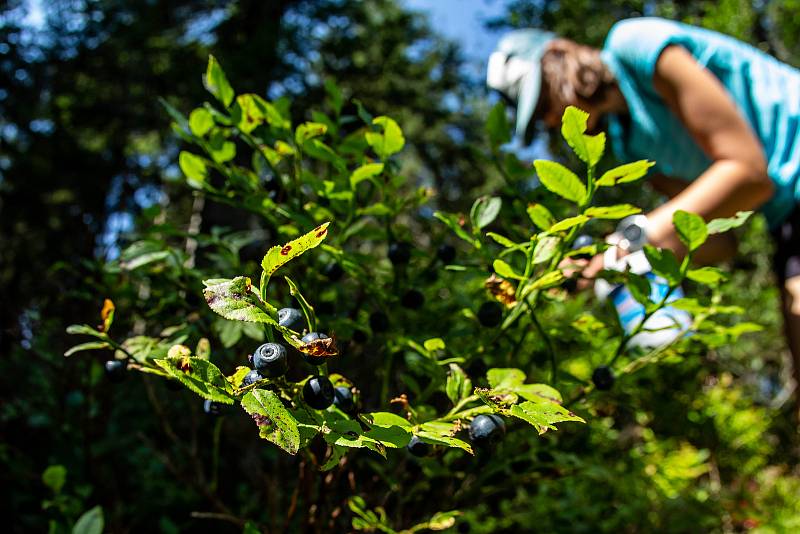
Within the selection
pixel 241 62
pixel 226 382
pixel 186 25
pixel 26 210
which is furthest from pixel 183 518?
pixel 26 210

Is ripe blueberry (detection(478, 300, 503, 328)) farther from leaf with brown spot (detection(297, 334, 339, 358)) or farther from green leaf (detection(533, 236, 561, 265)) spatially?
leaf with brown spot (detection(297, 334, 339, 358))

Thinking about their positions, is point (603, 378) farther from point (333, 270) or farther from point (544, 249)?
point (333, 270)

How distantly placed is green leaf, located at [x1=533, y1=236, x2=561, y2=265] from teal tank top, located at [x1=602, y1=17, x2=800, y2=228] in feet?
2.88

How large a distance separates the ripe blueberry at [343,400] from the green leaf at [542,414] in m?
0.19

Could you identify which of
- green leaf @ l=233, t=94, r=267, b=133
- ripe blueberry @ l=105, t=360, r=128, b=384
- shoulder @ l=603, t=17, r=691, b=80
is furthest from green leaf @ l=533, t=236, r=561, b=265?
shoulder @ l=603, t=17, r=691, b=80

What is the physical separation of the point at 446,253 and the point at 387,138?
20 cm

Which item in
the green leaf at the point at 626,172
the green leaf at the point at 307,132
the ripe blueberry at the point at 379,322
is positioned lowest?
the ripe blueberry at the point at 379,322

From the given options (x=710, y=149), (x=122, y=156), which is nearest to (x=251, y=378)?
(x=710, y=149)

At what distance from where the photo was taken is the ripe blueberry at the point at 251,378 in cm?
52

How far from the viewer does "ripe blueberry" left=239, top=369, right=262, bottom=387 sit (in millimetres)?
520

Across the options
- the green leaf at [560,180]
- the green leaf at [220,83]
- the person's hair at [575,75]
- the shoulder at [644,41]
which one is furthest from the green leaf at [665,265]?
the person's hair at [575,75]

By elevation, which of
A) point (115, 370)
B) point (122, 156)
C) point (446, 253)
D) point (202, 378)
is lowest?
point (122, 156)

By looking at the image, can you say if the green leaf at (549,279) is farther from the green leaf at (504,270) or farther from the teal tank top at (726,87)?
the teal tank top at (726,87)

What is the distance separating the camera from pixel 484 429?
0.60 m
